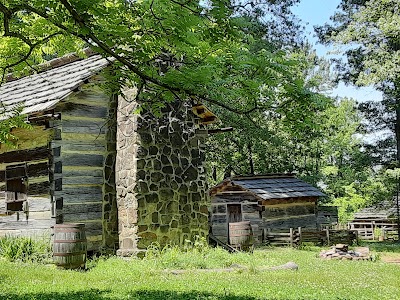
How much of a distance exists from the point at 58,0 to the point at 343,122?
4106cm

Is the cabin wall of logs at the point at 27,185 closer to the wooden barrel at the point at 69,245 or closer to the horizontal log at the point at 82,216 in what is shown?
the horizontal log at the point at 82,216

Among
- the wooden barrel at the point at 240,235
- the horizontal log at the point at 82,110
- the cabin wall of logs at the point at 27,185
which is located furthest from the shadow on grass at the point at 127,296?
the wooden barrel at the point at 240,235

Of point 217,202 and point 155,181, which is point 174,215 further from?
point 217,202

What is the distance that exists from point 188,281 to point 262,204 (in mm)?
15613

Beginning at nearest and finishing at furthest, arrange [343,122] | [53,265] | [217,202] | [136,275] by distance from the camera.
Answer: [136,275], [53,265], [217,202], [343,122]

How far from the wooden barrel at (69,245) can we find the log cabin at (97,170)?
141 cm

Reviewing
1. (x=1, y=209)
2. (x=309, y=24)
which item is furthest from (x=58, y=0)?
(x=309, y=24)

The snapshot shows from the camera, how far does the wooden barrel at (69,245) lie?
1072 cm

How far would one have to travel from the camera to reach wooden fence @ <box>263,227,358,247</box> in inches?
875

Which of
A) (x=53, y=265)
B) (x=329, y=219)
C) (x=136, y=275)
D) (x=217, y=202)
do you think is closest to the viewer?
(x=136, y=275)

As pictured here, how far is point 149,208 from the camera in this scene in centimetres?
1298

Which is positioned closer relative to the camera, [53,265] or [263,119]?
[53,265]

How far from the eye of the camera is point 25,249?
12.0m

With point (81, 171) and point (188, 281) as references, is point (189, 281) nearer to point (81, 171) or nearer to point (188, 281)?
point (188, 281)
